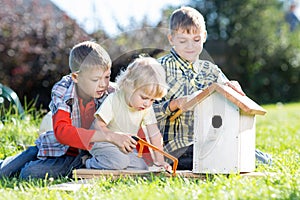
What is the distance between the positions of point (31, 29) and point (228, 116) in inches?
230

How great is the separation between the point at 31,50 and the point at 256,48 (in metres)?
10.4

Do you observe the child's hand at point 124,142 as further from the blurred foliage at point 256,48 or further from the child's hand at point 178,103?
the blurred foliage at point 256,48

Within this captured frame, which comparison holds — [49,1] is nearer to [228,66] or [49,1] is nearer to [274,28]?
[228,66]

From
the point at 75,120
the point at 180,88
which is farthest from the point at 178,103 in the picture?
the point at 75,120

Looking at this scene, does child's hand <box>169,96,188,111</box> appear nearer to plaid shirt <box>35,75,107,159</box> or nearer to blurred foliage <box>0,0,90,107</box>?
plaid shirt <box>35,75,107,159</box>

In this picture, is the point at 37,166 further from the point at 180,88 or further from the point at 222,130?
the point at 222,130

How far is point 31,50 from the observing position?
820 cm

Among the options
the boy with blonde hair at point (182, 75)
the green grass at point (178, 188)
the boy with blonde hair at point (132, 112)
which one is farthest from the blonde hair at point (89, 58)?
the green grass at point (178, 188)

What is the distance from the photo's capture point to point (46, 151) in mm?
3756

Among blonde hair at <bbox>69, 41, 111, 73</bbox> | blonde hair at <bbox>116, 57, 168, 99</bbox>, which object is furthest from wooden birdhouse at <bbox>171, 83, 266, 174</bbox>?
blonde hair at <bbox>69, 41, 111, 73</bbox>

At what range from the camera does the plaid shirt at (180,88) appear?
3.56 m

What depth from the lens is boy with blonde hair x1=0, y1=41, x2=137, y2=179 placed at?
3355mm

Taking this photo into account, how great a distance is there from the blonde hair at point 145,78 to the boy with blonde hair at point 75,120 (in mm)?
178

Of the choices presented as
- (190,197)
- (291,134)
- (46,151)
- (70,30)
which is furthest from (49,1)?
(190,197)
